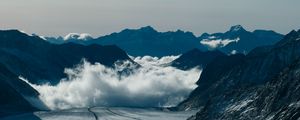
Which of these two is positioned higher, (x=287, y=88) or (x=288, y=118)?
(x=287, y=88)

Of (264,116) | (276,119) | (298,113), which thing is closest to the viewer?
(298,113)

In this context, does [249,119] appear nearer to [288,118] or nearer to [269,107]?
[269,107]

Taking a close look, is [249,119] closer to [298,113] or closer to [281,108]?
[281,108]

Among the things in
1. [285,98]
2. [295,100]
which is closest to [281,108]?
[295,100]

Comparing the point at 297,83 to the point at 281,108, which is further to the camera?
the point at 297,83

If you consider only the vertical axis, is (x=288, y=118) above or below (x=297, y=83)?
below

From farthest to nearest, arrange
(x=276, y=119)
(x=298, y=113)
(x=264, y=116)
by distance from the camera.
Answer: (x=264, y=116)
(x=276, y=119)
(x=298, y=113)

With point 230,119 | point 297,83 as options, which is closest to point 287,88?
point 297,83

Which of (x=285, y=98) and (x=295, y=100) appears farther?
(x=285, y=98)

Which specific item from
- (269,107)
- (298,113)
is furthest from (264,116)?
(298,113)
